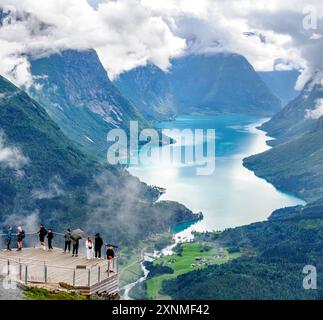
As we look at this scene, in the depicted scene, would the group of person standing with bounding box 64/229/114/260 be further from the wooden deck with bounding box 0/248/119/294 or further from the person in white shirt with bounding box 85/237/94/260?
the wooden deck with bounding box 0/248/119/294

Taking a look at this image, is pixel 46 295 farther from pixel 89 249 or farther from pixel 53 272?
pixel 89 249

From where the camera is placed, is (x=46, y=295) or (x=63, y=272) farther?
(x=63, y=272)

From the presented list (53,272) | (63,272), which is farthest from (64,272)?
(53,272)

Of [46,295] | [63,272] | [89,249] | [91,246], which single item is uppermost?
[91,246]

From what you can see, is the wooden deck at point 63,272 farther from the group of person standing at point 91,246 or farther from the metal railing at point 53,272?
the group of person standing at point 91,246

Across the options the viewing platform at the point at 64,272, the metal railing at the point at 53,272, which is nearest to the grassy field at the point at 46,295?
the viewing platform at the point at 64,272
